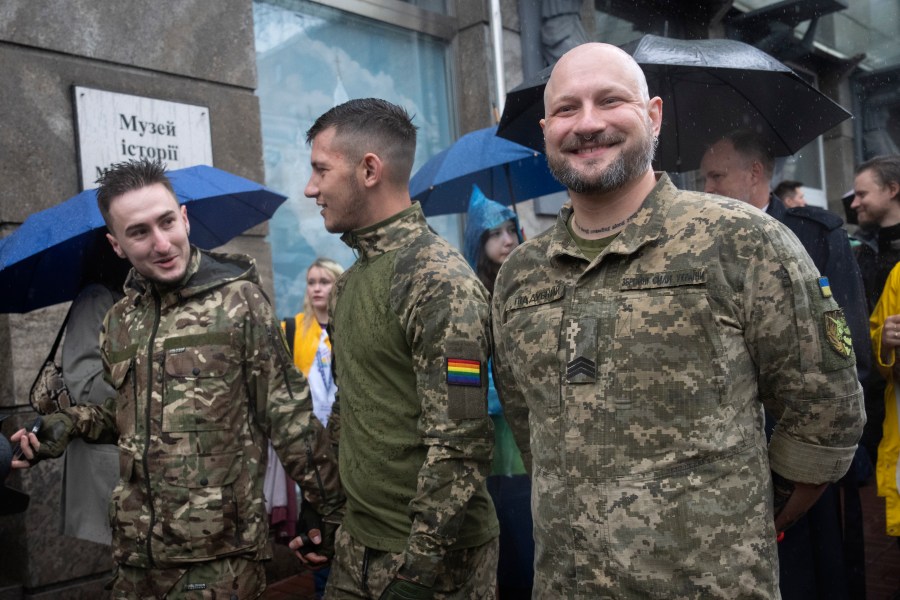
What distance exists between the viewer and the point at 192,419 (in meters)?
2.84

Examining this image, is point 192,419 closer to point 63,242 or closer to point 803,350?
point 63,242

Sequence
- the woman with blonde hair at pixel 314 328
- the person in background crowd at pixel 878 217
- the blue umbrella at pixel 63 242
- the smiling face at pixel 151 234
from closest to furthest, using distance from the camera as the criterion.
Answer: the smiling face at pixel 151 234, the blue umbrella at pixel 63 242, the person in background crowd at pixel 878 217, the woman with blonde hair at pixel 314 328

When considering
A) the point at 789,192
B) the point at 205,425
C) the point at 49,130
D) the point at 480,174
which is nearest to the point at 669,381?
the point at 205,425

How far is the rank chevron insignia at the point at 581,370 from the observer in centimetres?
194

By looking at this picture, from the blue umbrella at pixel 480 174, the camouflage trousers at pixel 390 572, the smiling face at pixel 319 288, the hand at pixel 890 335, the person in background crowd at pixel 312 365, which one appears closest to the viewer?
the camouflage trousers at pixel 390 572

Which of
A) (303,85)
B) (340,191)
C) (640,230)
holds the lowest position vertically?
Result: (640,230)

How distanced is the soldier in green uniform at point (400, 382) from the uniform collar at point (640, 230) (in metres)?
0.37

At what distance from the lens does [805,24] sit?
1209cm

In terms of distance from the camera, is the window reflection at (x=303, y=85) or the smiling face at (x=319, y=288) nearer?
the smiling face at (x=319, y=288)

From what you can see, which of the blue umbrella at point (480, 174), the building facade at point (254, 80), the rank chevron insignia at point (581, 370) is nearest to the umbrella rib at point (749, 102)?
the blue umbrella at point (480, 174)

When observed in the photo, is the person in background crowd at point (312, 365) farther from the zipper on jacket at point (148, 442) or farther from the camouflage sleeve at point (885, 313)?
the camouflage sleeve at point (885, 313)

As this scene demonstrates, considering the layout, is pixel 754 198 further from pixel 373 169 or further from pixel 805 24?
pixel 805 24

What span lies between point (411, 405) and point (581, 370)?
0.67 metres

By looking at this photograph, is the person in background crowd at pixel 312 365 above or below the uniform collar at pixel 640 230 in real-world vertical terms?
below
